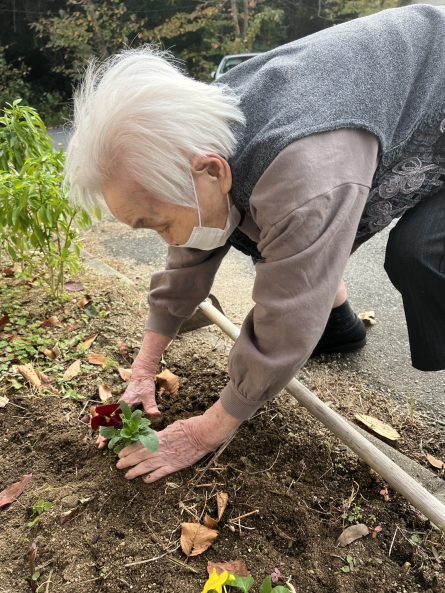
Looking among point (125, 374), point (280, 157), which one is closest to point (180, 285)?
point (125, 374)

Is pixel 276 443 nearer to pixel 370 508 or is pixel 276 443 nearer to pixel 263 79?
pixel 370 508

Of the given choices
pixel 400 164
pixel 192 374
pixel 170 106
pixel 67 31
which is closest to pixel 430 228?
pixel 400 164

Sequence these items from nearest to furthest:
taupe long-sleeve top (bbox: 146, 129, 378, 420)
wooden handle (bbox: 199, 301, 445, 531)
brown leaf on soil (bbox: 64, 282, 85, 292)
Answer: taupe long-sleeve top (bbox: 146, 129, 378, 420), wooden handle (bbox: 199, 301, 445, 531), brown leaf on soil (bbox: 64, 282, 85, 292)

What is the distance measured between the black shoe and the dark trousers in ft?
2.17

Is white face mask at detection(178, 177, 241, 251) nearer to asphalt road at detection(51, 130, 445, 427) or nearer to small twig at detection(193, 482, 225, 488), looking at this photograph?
small twig at detection(193, 482, 225, 488)

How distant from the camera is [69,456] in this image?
70.8 inches

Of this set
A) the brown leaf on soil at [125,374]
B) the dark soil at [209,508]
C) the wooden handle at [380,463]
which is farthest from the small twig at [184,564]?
the brown leaf on soil at [125,374]

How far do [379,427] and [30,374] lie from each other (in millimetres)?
Result: 1388

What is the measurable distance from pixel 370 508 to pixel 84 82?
1511 millimetres

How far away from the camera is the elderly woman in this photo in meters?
1.23

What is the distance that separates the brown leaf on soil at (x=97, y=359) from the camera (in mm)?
2211

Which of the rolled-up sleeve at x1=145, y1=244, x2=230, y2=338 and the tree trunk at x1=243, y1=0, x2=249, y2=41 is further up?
the rolled-up sleeve at x1=145, y1=244, x2=230, y2=338

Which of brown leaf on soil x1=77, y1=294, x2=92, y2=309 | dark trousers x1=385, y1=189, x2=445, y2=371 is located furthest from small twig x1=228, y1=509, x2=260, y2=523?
brown leaf on soil x1=77, y1=294, x2=92, y2=309

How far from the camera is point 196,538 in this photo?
1474 mm
